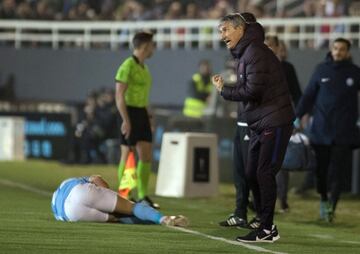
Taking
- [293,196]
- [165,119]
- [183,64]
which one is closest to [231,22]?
[293,196]

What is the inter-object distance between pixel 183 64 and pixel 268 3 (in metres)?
2.35

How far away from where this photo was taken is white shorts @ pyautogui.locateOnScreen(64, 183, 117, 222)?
1255cm

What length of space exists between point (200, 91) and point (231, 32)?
46.8ft

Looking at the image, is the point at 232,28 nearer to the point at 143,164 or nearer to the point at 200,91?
the point at 143,164

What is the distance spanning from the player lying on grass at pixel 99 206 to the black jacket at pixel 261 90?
1.33m

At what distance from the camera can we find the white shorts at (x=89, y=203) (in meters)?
12.5

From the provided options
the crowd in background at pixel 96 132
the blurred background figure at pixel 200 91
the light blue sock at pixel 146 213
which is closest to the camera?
the light blue sock at pixel 146 213

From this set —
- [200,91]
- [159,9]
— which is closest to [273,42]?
[200,91]

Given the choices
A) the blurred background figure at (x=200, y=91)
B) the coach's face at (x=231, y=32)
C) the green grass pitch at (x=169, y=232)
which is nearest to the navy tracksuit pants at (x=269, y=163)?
the green grass pitch at (x=169, y=232)

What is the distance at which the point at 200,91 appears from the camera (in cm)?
2636

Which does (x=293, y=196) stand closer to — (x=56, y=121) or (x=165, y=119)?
(x=165, y=119)

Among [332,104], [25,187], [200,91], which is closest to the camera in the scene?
[332,104]

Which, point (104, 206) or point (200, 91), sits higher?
point (200, 91)

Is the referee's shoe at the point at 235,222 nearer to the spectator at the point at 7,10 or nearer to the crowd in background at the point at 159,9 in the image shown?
the crowd in background at the point at 159,9
